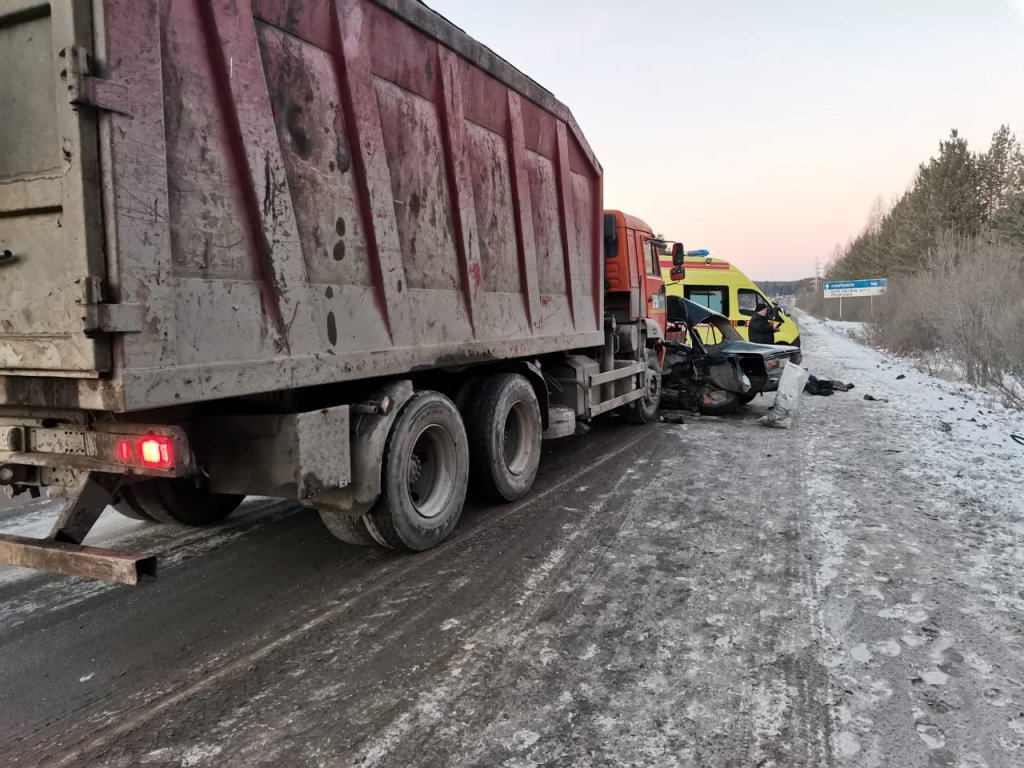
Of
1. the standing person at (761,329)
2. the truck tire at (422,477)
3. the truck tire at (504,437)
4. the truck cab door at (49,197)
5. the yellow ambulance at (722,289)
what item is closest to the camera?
the truck cab door at (49,197)

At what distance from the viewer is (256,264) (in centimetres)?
305

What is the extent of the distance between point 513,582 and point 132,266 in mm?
2589

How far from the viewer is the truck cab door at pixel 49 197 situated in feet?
7.80

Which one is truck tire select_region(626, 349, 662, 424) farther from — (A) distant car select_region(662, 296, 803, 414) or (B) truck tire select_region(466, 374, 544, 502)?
(B) truck tire select_region(466, 374, 544, 502)

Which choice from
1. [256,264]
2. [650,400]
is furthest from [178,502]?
[650,400]

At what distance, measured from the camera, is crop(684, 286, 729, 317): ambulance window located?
1548 cm

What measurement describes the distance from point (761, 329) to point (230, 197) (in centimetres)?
1319

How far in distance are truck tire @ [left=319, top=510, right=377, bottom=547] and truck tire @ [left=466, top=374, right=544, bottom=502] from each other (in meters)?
1.25

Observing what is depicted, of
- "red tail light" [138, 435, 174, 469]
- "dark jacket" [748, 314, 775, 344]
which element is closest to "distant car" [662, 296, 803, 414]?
"dark jacket" [748, 314, 775, 344]

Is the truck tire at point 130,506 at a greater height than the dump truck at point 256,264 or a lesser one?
lesser

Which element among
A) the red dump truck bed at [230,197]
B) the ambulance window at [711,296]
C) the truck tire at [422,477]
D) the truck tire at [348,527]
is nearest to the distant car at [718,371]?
the ambulance window at [711,296]

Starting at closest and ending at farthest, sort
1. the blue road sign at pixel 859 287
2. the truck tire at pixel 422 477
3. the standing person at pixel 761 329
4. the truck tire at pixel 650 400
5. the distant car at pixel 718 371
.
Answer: the truck tire at pixel 422 477 < the truck tire at pixel 650 400 < the distant car at pixel 718 371 < the standing person at pixel 761 329 < the blue road sign at pixel 859 287

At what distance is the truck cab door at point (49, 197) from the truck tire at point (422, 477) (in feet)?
5.90

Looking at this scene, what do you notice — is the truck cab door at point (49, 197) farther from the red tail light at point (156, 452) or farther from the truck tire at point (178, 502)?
the truck tire at point (178, 502)
